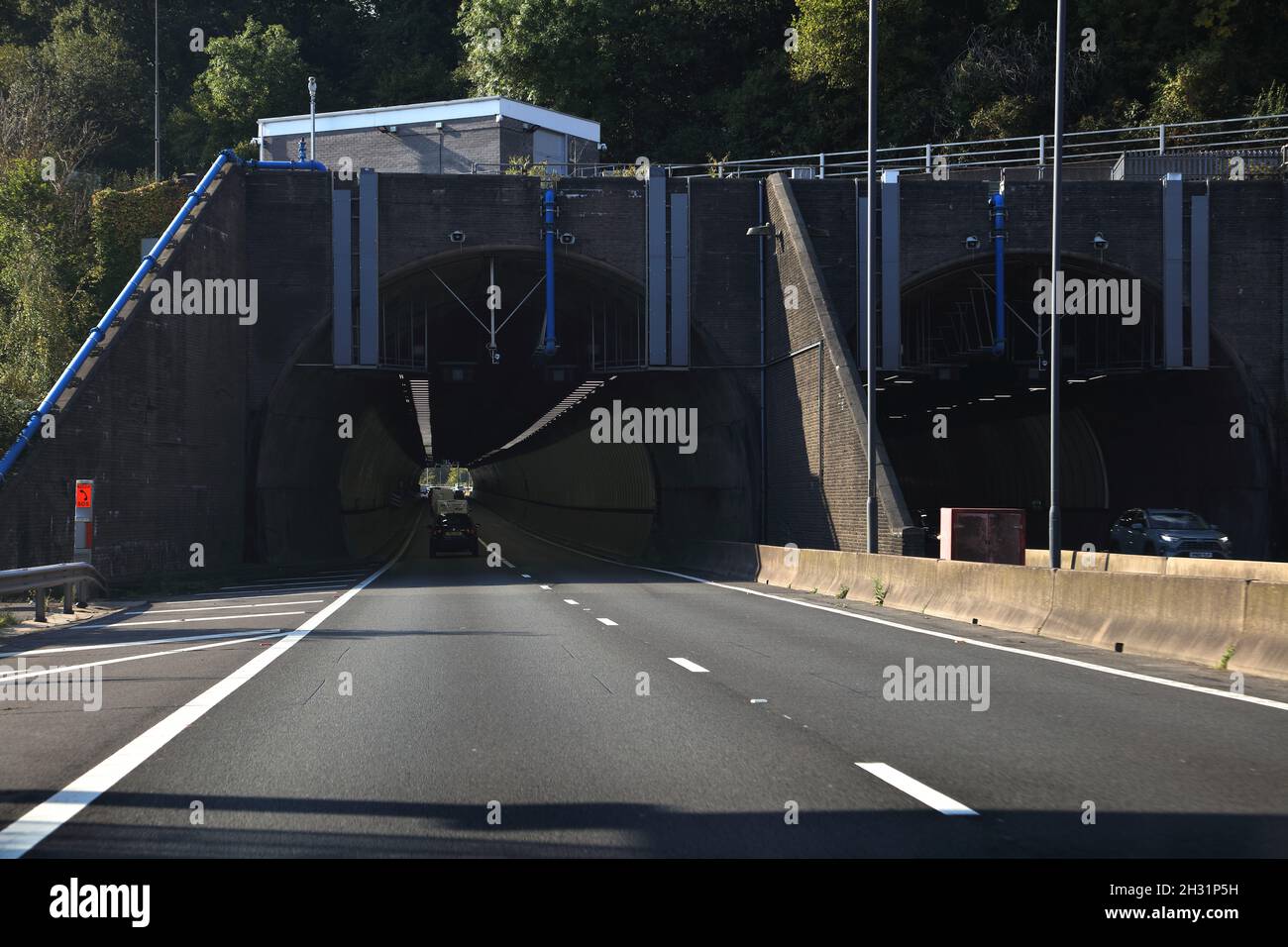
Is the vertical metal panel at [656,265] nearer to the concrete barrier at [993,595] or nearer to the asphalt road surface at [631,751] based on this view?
the concrete barrier at [993,595]

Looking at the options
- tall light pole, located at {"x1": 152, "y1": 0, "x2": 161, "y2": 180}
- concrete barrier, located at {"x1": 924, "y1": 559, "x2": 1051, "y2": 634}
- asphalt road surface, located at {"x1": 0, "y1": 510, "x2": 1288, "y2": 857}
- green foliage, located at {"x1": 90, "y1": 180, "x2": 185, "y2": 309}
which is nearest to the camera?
asphalt road surface, located at {"x1": 0, "y1": 510, "x2": 1288, "y2": 857}

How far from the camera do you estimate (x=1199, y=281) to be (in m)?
42.9

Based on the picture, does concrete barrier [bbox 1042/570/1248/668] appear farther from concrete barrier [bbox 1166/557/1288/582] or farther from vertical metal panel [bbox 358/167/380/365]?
vertical metal panel [bbox 358/167/380/365]

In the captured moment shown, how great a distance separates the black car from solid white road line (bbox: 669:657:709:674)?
3702cm

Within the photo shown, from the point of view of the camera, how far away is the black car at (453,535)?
169 ft

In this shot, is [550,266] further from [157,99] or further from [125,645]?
[157,99]

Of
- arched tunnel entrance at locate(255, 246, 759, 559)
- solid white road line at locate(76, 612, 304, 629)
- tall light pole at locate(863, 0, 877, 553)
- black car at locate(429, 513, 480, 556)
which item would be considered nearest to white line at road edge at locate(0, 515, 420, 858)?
solid white road line at locate(76, 612, 304, 629)

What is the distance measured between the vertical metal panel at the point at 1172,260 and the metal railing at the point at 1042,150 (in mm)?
4472

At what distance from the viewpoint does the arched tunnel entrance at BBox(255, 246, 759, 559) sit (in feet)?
137

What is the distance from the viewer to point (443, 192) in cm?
4150

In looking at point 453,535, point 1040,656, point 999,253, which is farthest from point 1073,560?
point 453,535

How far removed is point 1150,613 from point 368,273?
3003 centimetres

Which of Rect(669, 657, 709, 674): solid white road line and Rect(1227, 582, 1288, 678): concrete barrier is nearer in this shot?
Rect(1227, 582, 1288, 678): concrete barrier
